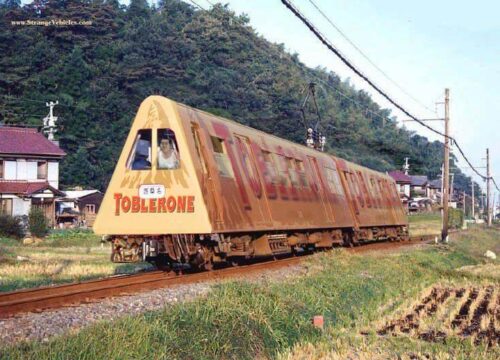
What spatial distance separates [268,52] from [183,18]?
52.3 feet

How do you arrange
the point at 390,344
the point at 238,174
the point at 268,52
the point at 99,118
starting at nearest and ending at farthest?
1. the point at 390,344
2. the point at 238,174
3. the point at 99,118
4. the point at 268,52

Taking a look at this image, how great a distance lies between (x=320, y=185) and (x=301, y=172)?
1534mm

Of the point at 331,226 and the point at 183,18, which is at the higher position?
the point at 183,18

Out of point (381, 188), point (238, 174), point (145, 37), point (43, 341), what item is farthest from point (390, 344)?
point (145, 37)

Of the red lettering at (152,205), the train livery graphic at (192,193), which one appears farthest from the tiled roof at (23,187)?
the red lettering at (152,205)

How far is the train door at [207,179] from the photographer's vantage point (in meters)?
10.8

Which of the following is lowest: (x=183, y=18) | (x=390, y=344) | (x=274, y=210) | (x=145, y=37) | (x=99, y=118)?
Answer: (x=390, y=344)

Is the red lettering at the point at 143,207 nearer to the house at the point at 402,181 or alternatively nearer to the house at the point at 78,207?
the house at the point at 78,207

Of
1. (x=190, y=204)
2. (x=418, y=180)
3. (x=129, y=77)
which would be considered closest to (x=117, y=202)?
(x=190, y=204)

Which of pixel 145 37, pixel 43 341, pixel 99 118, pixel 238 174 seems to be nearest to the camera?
pixel 43 341

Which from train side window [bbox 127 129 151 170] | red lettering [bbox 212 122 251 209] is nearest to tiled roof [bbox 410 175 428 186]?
red lettering [bbox 212 122 251 209]

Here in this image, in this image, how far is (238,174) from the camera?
12.1 m

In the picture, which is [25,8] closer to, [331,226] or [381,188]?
[381,188]

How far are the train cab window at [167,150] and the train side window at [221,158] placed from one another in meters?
0.85
